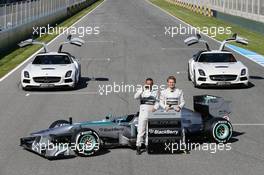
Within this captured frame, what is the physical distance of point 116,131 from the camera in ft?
44.9

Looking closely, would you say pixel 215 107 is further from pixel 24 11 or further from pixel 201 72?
pixel 24 11

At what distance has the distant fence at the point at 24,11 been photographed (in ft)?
122

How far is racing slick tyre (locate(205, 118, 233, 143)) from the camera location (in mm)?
13953

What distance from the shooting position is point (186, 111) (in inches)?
565

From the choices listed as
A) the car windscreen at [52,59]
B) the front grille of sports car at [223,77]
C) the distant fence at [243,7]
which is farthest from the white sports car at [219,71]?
the distant fence at [243,7]

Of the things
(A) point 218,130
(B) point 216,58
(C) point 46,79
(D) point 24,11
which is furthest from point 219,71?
(D) point 24,11

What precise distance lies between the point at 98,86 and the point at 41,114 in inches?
225

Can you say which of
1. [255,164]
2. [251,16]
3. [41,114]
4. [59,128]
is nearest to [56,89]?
[41,114]

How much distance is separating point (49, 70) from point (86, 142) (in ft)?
32.8

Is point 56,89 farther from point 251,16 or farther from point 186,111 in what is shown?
point 251,16

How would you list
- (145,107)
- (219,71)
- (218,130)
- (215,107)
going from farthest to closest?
1. (219,71)
2. (215,107)
3. (218,130)
4. (145,107)

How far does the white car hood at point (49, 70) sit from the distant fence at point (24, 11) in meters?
12.5

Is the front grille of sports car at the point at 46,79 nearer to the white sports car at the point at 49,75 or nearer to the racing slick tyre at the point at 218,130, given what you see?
the white sports car at the point at 49,75

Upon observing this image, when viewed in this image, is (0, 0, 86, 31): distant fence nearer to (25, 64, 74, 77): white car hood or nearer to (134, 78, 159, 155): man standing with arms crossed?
(25, 64, 74, 77): white car hood
